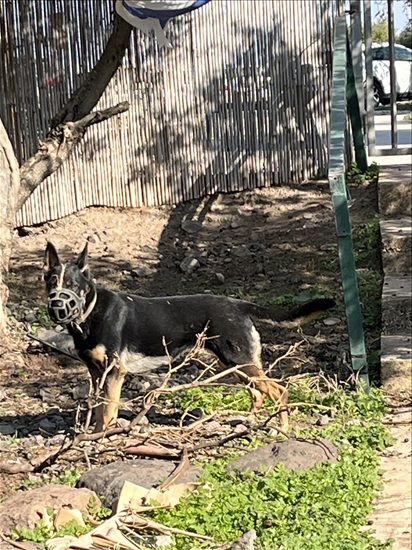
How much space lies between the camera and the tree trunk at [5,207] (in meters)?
8.74

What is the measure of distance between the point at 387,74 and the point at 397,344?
16892 millimetres

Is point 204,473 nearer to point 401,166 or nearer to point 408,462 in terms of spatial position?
point 408,462

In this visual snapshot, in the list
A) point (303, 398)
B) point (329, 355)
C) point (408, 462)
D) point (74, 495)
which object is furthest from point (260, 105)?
point (74, 495)

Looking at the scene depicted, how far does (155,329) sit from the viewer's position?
7.08 m

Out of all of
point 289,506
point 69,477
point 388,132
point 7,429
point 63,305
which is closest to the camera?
point 289,506

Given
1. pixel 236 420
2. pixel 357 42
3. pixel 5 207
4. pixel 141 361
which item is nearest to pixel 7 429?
pixel 141 361

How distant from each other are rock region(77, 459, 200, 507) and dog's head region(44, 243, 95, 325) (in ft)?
3.62

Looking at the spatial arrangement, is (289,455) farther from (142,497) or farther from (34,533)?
(34,533)

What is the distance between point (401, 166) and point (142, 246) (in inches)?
123

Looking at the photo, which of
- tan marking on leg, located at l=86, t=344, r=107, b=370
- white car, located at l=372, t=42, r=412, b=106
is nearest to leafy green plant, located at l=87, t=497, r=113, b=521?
tan marking on leg, located at l=86, t=344, r=107, b=370

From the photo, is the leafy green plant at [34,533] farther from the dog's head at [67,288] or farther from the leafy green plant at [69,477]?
the dog's head at [67,288]

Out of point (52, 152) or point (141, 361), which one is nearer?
point (141, 361)

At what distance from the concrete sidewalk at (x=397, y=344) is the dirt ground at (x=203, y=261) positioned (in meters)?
0.34

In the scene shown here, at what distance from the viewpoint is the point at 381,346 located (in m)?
8.12
